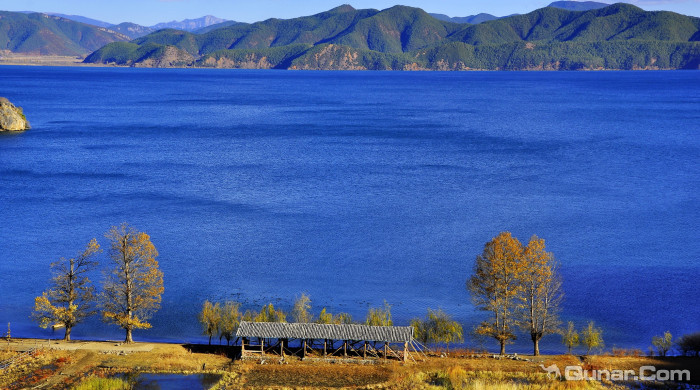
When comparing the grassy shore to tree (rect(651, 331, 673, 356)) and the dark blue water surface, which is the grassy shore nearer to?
tree (rect(651, 331, 673, 356))

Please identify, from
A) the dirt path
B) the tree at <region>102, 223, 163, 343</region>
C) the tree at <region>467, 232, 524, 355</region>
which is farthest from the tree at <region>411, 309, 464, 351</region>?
the dirt path

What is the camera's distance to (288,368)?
4294 cm

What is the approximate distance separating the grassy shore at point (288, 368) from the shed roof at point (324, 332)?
1.72 m

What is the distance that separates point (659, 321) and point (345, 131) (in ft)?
317

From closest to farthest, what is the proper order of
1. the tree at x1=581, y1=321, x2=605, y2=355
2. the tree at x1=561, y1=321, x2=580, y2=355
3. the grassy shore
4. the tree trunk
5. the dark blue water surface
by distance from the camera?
the grassy shore
the tree trunk
the tree at x1=581, y1=321, x2=605, y2=355
the tree at x1=561, y1=321, x2=580, y2=355
the dark blue water surface

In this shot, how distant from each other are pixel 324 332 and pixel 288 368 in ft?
10.3

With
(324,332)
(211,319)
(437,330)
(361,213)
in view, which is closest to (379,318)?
(437,330)

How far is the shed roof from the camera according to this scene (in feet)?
142

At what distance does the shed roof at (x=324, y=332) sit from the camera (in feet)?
142

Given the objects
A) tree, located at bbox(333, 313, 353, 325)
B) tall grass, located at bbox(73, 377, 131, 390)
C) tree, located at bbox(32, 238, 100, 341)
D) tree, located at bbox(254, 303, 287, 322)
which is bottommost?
tall grass, located at bbox(73, 377, 131, 390)

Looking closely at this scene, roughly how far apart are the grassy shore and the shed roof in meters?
1.72

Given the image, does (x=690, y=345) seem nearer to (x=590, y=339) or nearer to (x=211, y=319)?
(x=590, y=339)

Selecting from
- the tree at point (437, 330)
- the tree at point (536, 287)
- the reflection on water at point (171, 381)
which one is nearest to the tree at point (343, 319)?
the tree at point (437, 330)

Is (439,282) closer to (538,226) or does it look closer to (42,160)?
(538,226)
